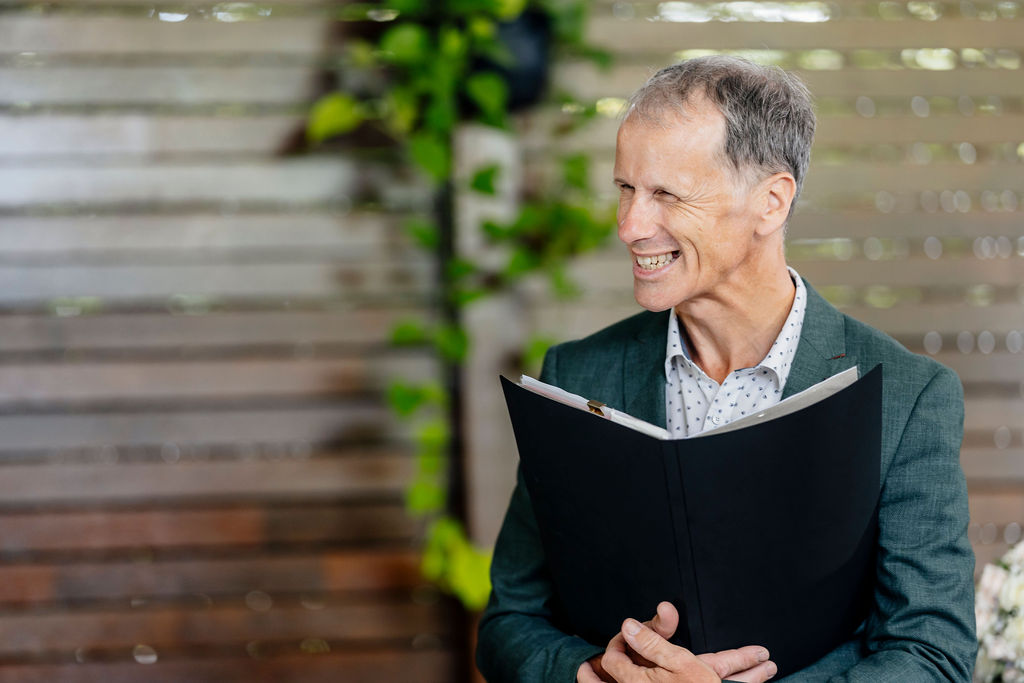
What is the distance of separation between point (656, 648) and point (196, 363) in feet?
6.24

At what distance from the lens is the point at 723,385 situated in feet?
4.36

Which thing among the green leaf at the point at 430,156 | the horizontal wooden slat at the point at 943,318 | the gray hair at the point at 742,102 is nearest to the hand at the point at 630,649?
the gray hair at the point at 742,102

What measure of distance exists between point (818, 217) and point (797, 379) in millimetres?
1578

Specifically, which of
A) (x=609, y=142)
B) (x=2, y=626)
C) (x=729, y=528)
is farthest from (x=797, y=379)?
(x=2, y=626)

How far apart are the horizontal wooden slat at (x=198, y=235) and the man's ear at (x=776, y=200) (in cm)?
153

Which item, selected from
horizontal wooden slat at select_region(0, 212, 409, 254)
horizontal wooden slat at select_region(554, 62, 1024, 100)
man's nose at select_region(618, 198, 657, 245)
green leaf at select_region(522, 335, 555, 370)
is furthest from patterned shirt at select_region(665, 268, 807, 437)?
horizontal wooden slat at select_region(554, 62, 1024, 100)

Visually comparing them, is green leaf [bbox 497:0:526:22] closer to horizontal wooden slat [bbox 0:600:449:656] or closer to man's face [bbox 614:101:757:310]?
man's face [bbox 614:101:757:310]

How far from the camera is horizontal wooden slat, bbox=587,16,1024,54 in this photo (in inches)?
103

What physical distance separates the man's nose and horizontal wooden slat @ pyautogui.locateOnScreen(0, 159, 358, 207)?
1535 millimetres

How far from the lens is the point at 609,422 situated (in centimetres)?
103

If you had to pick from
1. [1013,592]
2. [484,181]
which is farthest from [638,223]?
[484,181]

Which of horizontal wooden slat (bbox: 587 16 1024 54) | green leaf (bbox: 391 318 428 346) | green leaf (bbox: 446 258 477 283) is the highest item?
horizontal wooden slat (bbox: 587 16 1024 54)

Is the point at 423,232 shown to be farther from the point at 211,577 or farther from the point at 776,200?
the point at 776,200

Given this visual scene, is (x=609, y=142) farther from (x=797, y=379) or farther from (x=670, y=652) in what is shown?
(x=670, y=652)
